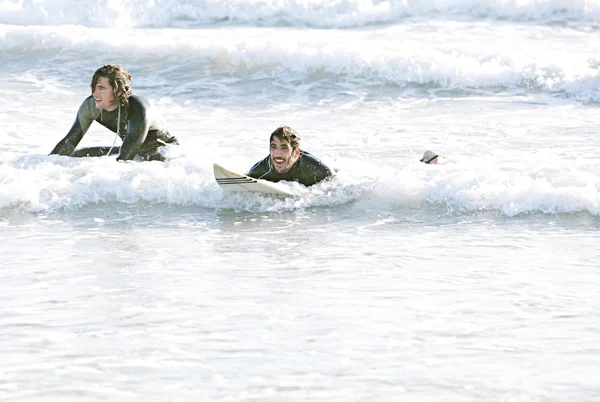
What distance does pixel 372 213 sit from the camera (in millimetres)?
7883

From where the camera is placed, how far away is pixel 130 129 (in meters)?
8.84

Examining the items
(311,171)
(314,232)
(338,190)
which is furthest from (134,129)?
(314,232)

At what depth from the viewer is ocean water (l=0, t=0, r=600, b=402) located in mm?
4098

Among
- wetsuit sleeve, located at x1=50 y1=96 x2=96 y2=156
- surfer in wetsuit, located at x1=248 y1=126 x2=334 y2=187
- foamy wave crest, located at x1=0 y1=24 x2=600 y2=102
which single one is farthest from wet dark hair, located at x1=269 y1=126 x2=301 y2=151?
foamy wave crest, located at x1=0 y1=24 x2=600 y2=102

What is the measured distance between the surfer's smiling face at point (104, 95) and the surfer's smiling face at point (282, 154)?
5.37ft

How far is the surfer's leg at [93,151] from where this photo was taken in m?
9.44

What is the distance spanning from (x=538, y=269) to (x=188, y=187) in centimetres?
359

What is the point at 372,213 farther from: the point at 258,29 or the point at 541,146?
the point at 258,29

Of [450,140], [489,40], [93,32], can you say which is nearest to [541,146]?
[450,140]

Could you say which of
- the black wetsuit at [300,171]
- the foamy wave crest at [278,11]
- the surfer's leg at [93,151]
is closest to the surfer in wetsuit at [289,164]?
the black wetsuit at [300,171]

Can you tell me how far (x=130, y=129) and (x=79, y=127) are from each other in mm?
549

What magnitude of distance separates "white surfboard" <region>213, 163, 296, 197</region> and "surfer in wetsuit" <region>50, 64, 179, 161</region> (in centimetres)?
116

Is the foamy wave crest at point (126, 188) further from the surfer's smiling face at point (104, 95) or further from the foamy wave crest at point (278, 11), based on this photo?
the foamy wave crest at point (278, 11)

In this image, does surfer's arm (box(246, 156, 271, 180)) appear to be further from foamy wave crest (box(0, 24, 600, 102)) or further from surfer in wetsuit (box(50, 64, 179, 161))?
foamy wave crest (box(0, 24, 600, 102))
